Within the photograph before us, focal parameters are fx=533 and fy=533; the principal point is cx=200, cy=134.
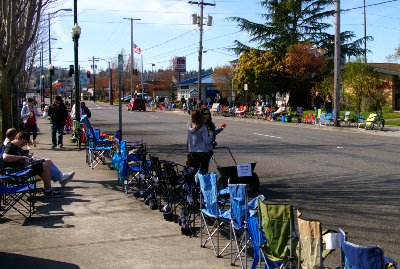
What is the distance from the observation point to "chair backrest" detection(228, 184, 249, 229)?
5797 mm

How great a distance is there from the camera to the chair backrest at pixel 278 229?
487 centimetres

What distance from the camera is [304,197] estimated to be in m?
9.93

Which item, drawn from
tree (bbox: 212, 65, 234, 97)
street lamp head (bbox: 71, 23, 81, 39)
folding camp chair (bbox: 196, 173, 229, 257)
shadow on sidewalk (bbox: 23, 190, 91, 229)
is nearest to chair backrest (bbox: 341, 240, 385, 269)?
folding camp chair (bbox: 196, 173, 229, 257)

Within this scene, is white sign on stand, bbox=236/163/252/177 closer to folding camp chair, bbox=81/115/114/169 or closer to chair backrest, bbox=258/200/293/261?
chair backrest, bbox=258/200/293/261

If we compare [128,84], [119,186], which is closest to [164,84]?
[128,84]

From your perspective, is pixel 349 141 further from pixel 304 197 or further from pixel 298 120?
pixel 298 120

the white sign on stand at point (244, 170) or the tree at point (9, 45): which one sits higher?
the tree at point (9, 45)

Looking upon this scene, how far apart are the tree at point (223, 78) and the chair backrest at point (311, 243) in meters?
73.1

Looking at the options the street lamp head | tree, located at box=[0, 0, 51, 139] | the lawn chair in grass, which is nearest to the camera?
tree, located at box=[0, 0, 51, 139]

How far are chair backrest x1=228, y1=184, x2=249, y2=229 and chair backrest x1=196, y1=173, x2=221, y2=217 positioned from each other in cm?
60

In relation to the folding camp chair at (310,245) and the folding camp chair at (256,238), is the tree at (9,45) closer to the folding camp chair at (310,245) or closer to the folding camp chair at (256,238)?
the folding camp chair at (256,238)

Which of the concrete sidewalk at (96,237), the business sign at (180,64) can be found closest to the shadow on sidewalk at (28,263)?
the concrete sidewalk at (96,237)

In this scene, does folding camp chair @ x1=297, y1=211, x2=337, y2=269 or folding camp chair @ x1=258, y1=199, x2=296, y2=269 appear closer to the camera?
folding camp chair @ x1=297, y1=211, x2=337, y2=269

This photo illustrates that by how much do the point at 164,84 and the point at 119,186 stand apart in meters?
115
